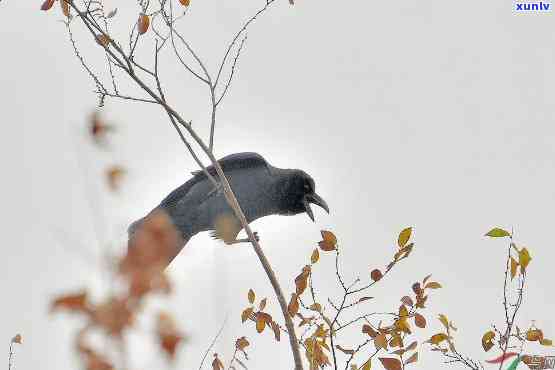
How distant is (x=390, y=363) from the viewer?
18.3 feet

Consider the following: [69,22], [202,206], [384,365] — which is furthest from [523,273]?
[202,206]

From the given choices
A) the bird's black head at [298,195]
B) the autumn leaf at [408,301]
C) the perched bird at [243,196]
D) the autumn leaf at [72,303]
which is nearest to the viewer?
the autumn leaf at [72,303]

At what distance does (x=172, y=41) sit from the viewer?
5.92 metres

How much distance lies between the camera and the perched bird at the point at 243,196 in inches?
380

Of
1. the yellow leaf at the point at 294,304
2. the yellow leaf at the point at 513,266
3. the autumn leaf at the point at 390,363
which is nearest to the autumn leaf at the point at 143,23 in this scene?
the yellow leaf at the point at 294,304

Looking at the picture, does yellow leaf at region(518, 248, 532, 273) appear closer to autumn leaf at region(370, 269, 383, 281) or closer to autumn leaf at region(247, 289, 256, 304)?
autumn leaf at region(370, 269, 383, 281)

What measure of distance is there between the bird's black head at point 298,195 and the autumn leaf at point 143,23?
15.5 ft

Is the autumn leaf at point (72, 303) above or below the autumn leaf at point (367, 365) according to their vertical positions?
above

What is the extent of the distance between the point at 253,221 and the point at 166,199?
45.9 inches

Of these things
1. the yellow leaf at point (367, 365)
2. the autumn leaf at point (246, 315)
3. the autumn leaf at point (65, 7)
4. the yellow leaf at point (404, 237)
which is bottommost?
the yellow leaf at point (367, 365)

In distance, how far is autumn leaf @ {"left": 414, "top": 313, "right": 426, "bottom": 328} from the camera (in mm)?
5797

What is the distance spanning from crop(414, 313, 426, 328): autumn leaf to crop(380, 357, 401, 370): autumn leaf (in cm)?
36

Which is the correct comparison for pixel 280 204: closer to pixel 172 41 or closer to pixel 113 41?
pixel 172 41

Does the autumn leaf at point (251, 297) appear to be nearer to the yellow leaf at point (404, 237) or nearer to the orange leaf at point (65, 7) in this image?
the yellow leaf at point (404, 237)
